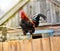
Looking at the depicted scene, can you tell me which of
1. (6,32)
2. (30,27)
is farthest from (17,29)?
(30,27)

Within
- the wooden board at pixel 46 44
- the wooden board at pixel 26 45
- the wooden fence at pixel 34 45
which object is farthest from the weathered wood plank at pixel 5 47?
Result: the wooden board at pixel 46 44

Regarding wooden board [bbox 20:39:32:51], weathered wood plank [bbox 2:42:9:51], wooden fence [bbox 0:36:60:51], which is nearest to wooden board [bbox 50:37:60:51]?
wooden fence [bbox 0:36:60:51]

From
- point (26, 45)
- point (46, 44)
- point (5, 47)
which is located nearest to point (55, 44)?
point (46, 44)

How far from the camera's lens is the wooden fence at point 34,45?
103cm

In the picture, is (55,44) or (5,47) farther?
(5,47)

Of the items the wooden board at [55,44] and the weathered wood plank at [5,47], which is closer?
the wooden board at [55,44]

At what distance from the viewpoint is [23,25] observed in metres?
1.25

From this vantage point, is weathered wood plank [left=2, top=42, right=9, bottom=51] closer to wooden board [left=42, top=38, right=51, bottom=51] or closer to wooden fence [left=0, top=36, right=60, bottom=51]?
wooden fence [left=0, top=36, right=60, bottom=51]

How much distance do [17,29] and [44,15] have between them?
0.90 feet

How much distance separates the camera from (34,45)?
108cm

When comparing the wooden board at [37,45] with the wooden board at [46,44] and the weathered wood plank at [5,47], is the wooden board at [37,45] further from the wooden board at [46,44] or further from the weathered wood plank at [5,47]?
the weathered wood plank at [5,47]

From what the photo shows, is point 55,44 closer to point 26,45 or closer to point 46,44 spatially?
point 46,44

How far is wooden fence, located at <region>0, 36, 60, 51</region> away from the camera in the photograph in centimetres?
103

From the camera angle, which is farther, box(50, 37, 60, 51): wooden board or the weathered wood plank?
the weathered wood plank
